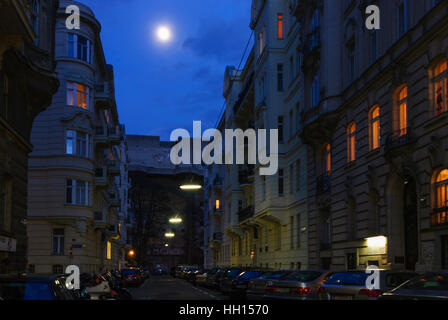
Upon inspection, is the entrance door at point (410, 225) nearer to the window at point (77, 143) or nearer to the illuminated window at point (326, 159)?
the illuminated window at point (326, 159)

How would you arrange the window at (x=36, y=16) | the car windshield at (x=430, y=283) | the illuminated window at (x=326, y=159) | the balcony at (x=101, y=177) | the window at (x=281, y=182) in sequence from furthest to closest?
the balcony at (x=101, y=177)
the window at (x=281, y=182)
the illuminated window at (x=326, y=159)
the window at (x=36, y=16)
the car windshield at (x=430, y=283)

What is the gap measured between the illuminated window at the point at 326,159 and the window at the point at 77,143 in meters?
18.3

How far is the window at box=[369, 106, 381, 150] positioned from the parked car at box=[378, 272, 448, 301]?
16.4 m

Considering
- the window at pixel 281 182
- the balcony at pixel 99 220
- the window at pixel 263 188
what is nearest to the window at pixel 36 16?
the window at pixel 281 182

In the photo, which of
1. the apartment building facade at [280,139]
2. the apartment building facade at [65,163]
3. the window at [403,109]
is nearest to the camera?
the window at [403,109]

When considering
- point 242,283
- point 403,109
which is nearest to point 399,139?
point 403,109

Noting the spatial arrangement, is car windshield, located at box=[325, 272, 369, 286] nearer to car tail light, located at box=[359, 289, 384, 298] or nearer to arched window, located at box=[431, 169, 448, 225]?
car tail light, located at box=[359, 289, 384, 298]

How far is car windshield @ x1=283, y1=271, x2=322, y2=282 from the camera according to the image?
1886 centimetres

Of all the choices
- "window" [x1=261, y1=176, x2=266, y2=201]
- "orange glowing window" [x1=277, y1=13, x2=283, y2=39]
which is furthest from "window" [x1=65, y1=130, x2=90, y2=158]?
"orange glowing window" [x1=277, y1=13, x2=283, y2=39]

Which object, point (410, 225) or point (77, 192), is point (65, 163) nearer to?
point (77, 192)

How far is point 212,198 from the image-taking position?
83.6m

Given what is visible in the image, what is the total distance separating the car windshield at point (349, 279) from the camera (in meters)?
15.5

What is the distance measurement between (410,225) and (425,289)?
578 inches
